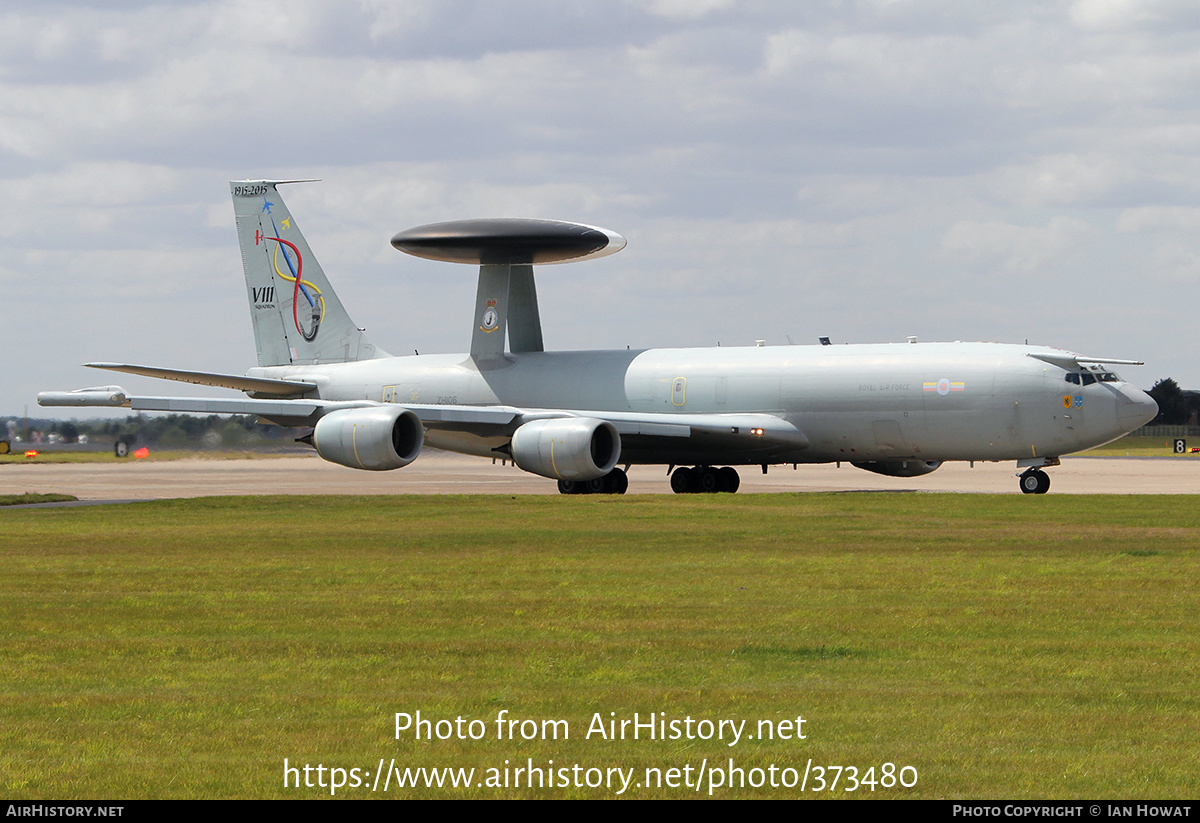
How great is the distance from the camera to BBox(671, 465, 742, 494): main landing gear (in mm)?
38125

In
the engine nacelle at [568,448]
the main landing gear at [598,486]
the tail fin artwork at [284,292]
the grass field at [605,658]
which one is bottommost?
the grass field at [605,658]

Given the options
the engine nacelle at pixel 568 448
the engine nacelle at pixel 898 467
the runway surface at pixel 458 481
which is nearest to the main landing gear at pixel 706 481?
the runway surface at pixel 458 481

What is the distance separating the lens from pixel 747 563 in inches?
689

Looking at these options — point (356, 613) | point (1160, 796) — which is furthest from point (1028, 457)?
point (1160, 796)

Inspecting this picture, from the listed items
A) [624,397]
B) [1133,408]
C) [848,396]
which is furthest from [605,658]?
[624,397]

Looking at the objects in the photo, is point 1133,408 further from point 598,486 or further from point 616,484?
point 598,486

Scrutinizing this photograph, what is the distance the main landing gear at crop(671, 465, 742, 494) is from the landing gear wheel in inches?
299

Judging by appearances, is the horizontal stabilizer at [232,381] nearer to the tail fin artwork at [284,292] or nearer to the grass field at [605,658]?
the tail fin artwork at [284,292]

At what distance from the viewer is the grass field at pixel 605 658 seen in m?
7.79

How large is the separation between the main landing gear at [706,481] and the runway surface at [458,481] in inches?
17.5

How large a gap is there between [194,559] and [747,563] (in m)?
6.84

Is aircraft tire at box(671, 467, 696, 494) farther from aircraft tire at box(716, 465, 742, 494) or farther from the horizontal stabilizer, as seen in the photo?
the horizontal stabilizer

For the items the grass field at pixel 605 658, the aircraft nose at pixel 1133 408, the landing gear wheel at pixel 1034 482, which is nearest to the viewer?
the grass field at pixel 605 658
